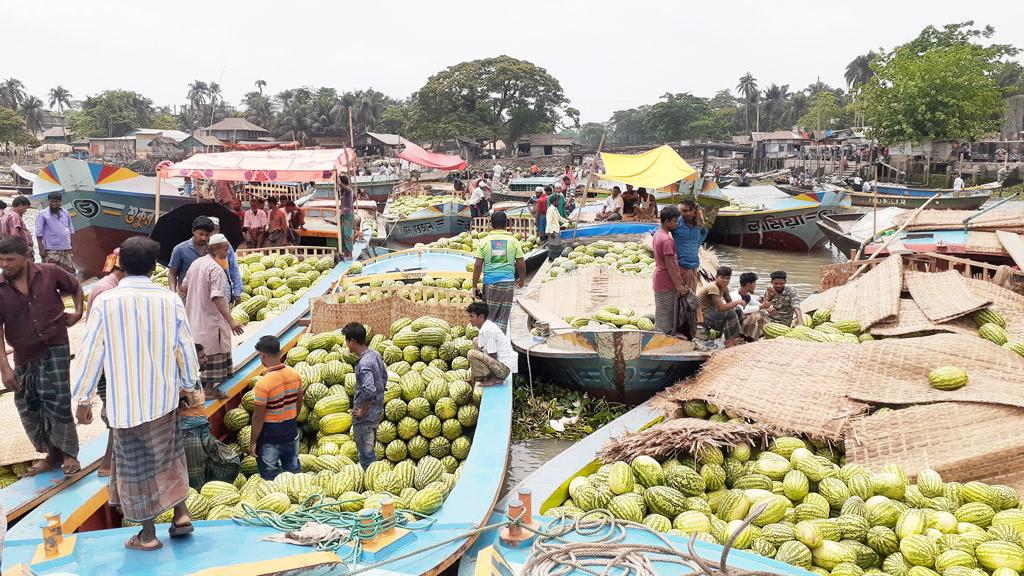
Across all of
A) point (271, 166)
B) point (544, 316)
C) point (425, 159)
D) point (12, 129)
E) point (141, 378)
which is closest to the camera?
point (141, 378)

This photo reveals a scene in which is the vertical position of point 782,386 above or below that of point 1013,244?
below

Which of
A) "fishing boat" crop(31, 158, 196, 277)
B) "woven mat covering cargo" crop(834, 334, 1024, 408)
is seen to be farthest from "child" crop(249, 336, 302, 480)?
"fishing boat" crop(31, 158, 196, 277)

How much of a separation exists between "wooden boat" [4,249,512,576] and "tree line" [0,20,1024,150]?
43.6 ft

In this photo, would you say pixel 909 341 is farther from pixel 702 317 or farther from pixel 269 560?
pixel 269 560

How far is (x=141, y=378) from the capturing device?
3.19m

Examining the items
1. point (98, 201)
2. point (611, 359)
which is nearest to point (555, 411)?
point (611, 359)

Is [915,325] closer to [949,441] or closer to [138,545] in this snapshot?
[949,441]

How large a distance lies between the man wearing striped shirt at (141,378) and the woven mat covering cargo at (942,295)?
7034 millimetres

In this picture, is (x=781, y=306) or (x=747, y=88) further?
(x=747, y=88)

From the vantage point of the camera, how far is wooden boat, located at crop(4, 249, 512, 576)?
307 cm

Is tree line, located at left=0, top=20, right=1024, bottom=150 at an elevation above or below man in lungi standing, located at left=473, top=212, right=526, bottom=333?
above

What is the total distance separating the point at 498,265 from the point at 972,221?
8.93m

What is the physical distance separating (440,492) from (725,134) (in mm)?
77710

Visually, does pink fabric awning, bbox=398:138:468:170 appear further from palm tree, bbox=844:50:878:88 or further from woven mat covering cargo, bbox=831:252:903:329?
palm tree, bbox=844:50:878:88
